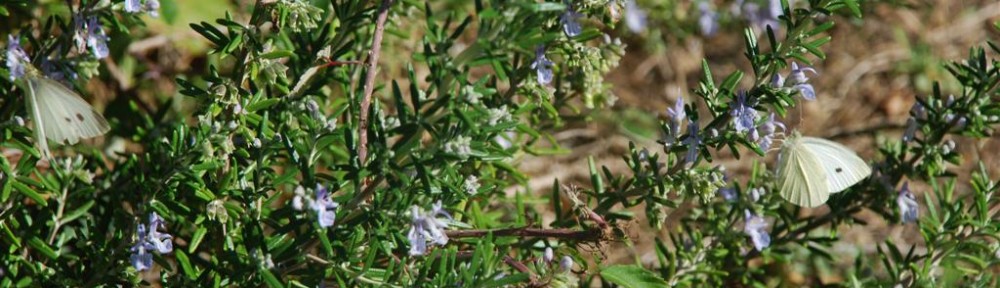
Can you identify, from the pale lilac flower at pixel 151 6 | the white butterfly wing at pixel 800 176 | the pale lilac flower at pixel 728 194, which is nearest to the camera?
the pale lilac flower at pixel 151 6

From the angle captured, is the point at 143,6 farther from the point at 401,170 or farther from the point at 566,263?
the point at 566,263

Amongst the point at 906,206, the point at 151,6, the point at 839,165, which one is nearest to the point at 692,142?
the point at 839,165

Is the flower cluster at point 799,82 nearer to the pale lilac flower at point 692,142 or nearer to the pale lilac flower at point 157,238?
the pale lilac flower at point 692,142

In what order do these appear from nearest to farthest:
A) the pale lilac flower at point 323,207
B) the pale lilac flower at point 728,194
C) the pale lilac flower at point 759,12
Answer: the pale lilac flower at point 323,207 < the pale lilac flower at point 728,194 < the pale lilac flower at point 759,12

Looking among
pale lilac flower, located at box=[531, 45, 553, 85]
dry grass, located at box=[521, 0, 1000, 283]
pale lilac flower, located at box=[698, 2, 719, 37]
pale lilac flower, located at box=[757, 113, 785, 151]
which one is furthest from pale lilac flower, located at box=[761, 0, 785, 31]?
pale lilac flower, located at box=[531, 45, 553, 85]

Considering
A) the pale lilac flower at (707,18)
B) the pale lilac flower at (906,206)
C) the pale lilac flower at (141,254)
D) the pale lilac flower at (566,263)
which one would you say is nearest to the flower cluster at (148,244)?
the pale lilac flower at (141,254)

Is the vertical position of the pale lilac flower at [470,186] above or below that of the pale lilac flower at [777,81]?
below

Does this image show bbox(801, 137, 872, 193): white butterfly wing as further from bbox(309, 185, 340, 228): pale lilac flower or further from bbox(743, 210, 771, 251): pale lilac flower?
bbox(309, 185, 340, 228): pale lilac flower
